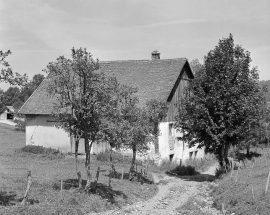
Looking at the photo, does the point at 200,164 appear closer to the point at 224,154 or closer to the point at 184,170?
A: the point at 184,170

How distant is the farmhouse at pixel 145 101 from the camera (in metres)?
31.6

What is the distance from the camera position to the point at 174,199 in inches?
737

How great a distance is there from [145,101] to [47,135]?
Answer: 29.8 ft

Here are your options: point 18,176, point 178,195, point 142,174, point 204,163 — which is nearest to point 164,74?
point 204,163

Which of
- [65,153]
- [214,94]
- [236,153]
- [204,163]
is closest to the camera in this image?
[214,94]

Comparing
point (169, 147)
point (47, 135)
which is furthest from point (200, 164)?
point (47, 135)

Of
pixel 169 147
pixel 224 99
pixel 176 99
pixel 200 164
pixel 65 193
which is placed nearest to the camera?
pixel 65 193

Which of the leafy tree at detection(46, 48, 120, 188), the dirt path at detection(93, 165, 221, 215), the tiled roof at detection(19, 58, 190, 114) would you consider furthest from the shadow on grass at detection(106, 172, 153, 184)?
the tiled roof at detection(19, 58, 190, 114)

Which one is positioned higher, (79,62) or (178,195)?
(79,62)

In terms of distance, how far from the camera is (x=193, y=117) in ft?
82.4

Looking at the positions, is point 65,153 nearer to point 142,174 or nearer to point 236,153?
point 142,174

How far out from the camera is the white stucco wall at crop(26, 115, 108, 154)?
3262cm

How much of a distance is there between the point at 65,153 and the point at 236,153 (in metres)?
22.3

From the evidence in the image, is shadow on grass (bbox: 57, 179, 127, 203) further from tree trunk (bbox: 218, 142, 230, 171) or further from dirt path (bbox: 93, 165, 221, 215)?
tree trunk (bbox: 218, 142, 230, 171)
